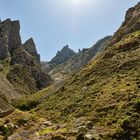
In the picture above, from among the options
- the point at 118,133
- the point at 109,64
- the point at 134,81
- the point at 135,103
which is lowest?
the point at 118,133

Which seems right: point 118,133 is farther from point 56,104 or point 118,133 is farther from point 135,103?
point 56,104

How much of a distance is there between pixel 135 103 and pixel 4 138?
18.7 metres

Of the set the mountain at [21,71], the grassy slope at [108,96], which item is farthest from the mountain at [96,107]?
the mountain at [21,71]

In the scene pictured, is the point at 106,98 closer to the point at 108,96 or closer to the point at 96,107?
the point at 108,96

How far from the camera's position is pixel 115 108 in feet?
185

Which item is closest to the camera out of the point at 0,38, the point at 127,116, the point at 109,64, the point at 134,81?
the point at 127,116

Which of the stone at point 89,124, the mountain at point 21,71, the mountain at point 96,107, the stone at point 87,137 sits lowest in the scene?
the stone at point 87,137

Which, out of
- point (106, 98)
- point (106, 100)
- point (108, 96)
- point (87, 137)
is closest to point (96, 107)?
point (106, 100)

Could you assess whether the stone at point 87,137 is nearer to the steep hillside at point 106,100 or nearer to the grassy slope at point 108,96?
the steep hillside at point 106,100

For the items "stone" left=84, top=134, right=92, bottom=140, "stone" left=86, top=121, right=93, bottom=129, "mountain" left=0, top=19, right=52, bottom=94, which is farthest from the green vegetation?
"mountain" left=0, top=19, right=52, bottom=94

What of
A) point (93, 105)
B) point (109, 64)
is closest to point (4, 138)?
point (93, 105)

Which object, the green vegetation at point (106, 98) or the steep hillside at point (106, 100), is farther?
the green vegetation at point (106, 98)

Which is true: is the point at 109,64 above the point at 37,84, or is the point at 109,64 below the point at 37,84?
below

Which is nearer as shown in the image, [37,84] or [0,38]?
[37,84]
